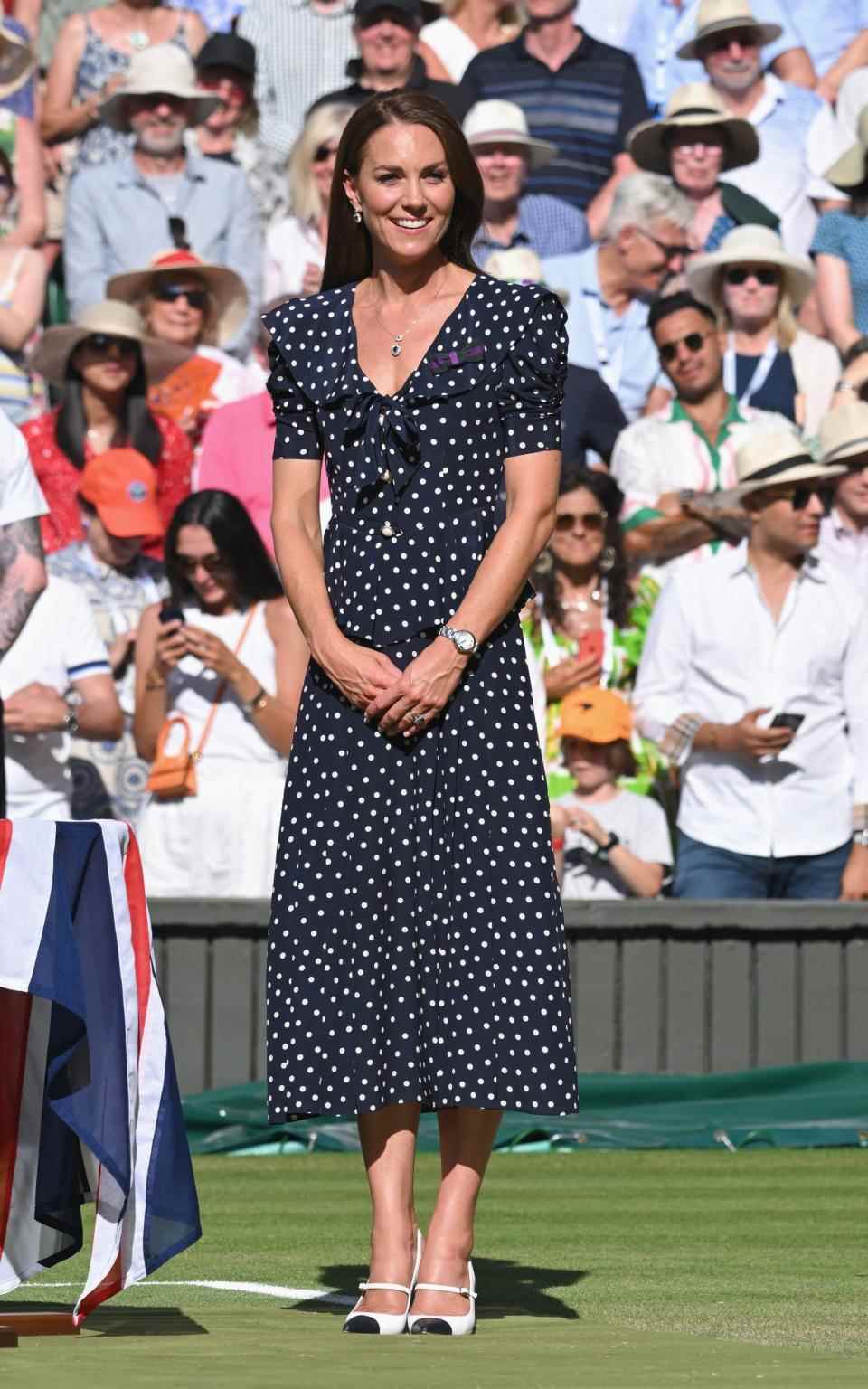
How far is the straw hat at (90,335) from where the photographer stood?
1177cm

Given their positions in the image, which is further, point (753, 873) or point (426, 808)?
point (753, 873)

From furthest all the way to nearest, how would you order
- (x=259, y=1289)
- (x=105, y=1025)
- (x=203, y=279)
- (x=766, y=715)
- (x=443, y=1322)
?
(x=203, y=279), (x=766, y=715), (x=259, y=1289), (x=443, y=1322), (x=105, y=1025)

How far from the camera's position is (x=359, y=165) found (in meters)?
5.05

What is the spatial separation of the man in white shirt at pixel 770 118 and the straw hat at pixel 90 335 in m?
3.15

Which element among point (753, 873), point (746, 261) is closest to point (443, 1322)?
point (753, 873)

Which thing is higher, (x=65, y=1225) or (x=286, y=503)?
(x=286, y=503)

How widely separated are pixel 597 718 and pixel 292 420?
222 inches

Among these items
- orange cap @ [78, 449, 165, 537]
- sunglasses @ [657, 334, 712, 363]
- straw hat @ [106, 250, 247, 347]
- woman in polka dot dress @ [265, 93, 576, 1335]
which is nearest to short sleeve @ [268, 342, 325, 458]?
woman in polka dot dress @ [265, 93, 576, 1335]

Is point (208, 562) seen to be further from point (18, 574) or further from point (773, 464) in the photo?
point (18, 574)

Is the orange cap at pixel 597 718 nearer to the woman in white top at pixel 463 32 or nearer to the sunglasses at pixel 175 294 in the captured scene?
the sunglasses at pixel 175 294

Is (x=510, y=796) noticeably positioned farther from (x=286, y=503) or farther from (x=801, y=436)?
(x=801, y=436)

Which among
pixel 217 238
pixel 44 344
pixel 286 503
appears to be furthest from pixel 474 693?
pixel 217 238

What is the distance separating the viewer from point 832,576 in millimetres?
10898

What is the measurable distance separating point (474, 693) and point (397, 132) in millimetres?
1015
